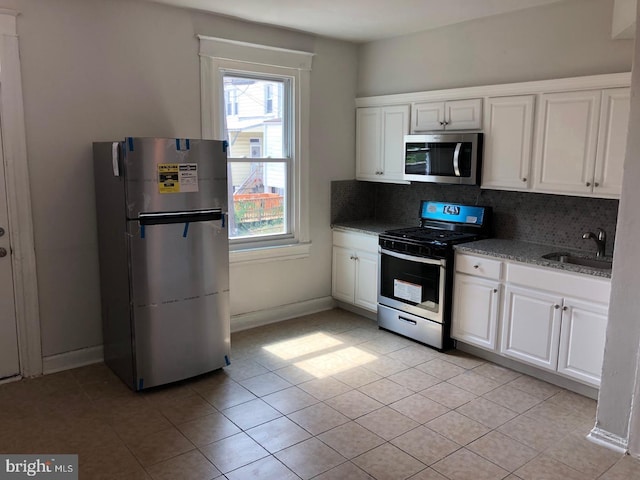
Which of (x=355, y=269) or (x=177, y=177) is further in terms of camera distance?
(x=355, y=269)

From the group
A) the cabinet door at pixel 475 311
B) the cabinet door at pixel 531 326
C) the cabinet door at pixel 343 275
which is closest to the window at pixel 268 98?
the cabinet door at pixel 343 275

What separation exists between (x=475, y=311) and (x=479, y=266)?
0.34 metres

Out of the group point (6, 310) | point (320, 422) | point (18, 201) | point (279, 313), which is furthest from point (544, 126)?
point (6, 310)

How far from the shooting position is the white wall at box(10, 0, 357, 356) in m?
3.35

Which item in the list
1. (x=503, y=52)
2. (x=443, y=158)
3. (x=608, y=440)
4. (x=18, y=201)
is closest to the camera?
(x=608, y=440)

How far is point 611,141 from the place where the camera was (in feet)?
10.7

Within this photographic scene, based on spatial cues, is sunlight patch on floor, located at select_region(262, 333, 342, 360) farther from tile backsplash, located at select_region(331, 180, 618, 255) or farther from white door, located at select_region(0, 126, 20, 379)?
white door, located at select_region(0, 126, 20, 379)

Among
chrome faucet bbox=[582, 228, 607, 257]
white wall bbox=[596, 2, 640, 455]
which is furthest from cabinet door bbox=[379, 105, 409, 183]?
white wall bbox=[596, 2, 640, 455]

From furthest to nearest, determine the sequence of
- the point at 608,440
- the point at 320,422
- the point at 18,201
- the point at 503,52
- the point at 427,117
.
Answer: the point at 427,117 → the point at 503,52 → the point at 18,201 → the point at 320,422 → the point at 608,440

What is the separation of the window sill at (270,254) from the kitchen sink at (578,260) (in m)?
2.09

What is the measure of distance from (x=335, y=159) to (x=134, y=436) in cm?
299

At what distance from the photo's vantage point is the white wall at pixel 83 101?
3348 millimetres

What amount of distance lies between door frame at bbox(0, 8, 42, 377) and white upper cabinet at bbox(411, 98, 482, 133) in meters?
2.94

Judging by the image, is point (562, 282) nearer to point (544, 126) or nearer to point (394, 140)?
point (544, 126)
